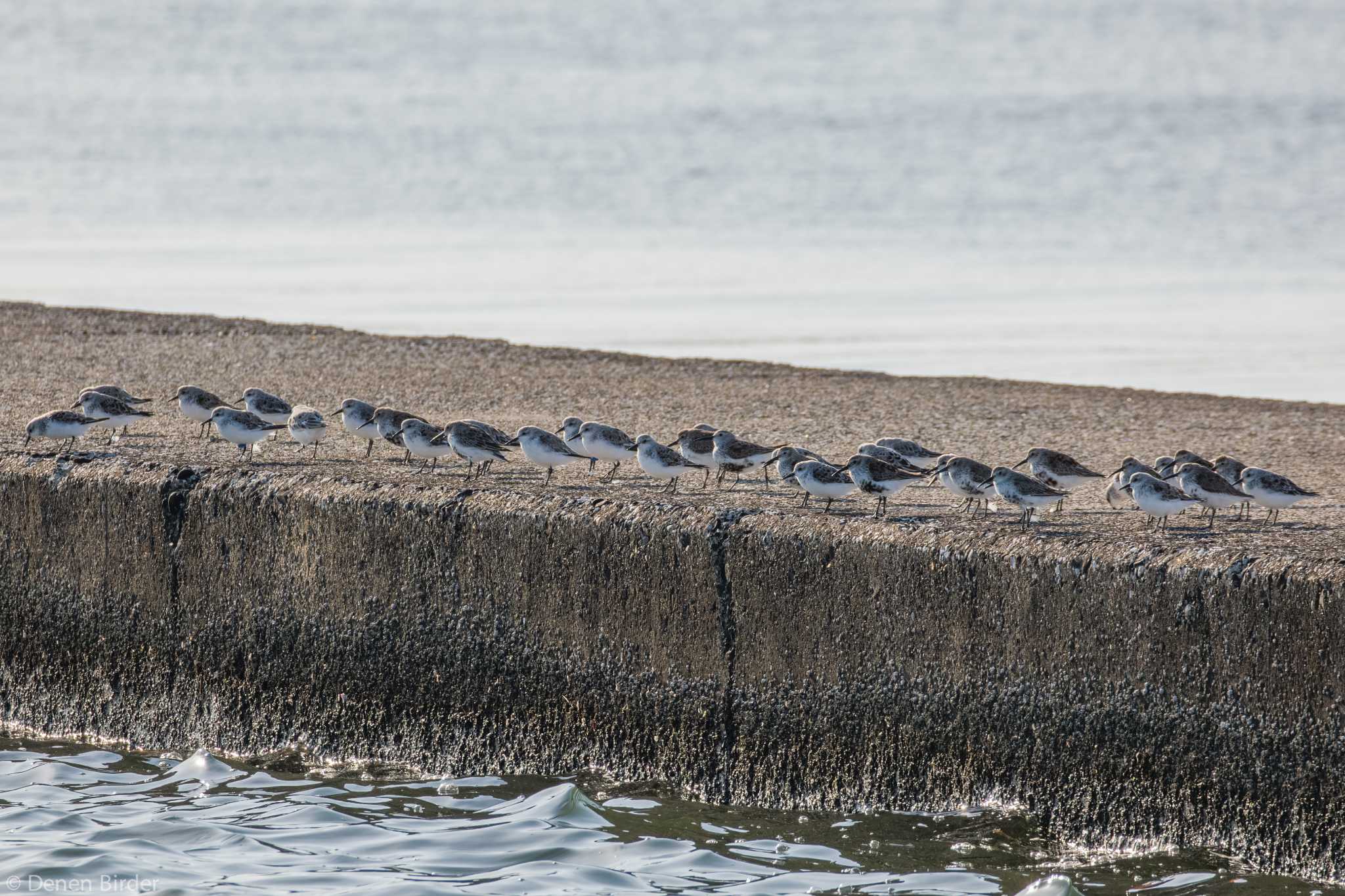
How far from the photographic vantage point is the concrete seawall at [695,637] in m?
6.78

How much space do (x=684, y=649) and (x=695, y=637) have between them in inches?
3.1

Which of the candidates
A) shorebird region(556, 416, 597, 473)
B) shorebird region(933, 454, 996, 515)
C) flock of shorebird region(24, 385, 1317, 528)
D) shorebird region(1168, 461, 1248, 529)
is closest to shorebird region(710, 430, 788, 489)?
flock of shorebird region(24, 385, 1317, 528)

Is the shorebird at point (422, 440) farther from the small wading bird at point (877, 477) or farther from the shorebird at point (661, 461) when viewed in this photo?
the small wading bird at point (877, 477)

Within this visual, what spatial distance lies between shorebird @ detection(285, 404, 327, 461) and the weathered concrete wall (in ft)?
3.24

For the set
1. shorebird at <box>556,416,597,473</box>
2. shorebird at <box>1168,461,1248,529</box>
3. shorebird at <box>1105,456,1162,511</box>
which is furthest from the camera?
shorebird at <box>556,416,597,473</box>

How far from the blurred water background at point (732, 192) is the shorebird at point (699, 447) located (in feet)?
25.9

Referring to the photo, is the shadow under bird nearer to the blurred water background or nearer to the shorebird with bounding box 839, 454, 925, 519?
the shorebird with bounding box 839, 454, 925, 519

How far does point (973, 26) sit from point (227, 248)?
6498 cm

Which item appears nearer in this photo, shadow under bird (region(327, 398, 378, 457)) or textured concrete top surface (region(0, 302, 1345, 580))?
textured concrete top surface (region(0, 302, 1345, 580))

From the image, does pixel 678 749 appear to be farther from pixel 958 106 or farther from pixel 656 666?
pixel 958 106

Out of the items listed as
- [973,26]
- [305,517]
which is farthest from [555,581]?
[973,26]

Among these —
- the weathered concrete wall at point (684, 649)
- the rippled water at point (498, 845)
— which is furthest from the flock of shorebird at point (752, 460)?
the rippled water at point (498, 845)

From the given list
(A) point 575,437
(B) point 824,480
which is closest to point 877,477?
(B) point 824,480

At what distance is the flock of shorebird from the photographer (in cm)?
821
